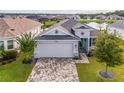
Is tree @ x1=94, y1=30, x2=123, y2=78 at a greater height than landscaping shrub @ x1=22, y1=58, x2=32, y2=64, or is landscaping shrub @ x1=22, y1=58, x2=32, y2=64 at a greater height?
tree @ x1=94, y1=30, x2=123, y2=78

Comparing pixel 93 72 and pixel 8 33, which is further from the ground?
pixel 8 33

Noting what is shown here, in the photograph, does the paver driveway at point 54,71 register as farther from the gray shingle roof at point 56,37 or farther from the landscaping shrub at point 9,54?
the landscaping shrub at point 9,54

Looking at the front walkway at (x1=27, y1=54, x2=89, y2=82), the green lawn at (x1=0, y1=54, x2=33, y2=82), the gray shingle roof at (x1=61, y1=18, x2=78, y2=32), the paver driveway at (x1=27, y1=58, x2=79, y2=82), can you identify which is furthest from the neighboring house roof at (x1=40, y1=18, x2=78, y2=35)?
the green lawn at (x1=0, y1=54, x2=33, y2=82)

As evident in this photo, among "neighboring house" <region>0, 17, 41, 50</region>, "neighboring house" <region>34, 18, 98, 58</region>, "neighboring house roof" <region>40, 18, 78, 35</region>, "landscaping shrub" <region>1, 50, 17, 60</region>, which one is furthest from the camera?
"neighboring house roof" <region>40, 18, 78, 35</region>

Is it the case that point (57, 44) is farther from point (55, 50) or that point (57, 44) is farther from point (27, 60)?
point (27, 60)

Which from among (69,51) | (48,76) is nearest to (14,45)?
(69,51)

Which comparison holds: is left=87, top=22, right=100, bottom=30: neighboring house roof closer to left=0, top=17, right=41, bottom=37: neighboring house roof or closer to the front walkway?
the front walkway

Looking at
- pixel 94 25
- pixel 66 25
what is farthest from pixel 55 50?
pixel 94 25
